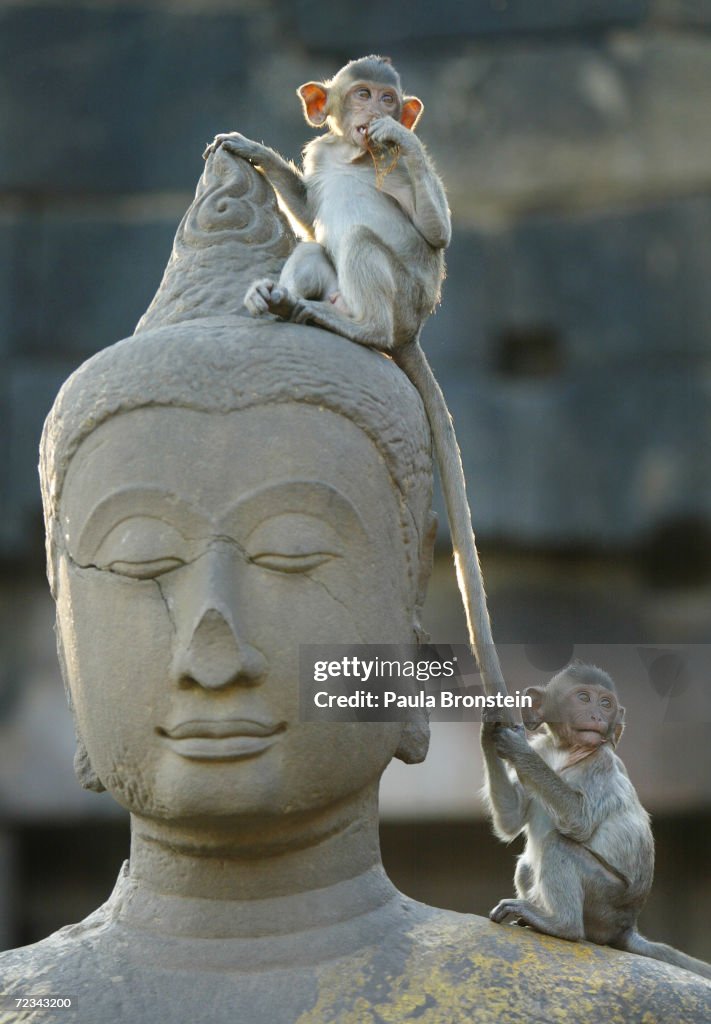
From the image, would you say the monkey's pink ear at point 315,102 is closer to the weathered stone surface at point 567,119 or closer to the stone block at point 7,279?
the weathered stone surface at point 567,119

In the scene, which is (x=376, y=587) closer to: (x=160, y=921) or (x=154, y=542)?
(x=154, y=542)

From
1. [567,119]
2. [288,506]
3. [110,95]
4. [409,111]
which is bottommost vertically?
[288,506]

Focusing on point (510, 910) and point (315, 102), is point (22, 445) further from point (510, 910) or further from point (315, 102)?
point (510, 910)

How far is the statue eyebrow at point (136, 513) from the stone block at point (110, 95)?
267 inches

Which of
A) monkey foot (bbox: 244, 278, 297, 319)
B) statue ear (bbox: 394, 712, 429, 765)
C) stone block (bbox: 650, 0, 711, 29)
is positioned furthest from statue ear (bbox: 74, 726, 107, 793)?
stone block (bbox: 650, 0, 711, 29)

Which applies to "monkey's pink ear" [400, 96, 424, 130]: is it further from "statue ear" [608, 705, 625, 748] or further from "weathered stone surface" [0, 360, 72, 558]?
"weathered stone surface" [0, 360, 72, 558]

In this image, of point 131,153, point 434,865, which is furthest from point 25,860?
point 131,153

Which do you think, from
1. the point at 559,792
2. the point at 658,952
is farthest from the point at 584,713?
the point at 658,952

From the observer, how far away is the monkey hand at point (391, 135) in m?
3.74

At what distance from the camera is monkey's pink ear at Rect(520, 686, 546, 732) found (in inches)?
146

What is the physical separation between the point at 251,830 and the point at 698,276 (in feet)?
23.2

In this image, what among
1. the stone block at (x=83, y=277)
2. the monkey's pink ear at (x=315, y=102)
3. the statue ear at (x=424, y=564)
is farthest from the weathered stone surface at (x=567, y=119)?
the statue ear at (x=424, y=564)

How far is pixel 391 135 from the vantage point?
374 centimetres

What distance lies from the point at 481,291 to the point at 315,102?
19.5 feet
